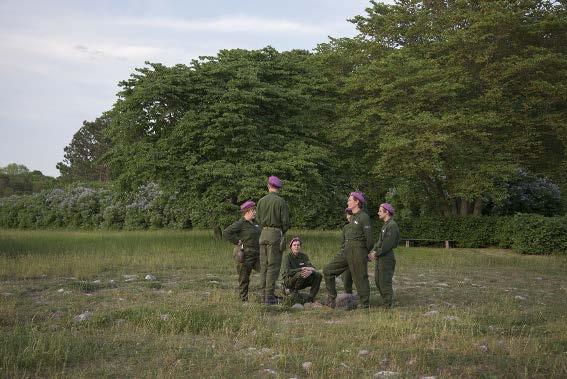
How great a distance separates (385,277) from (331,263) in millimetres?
1076

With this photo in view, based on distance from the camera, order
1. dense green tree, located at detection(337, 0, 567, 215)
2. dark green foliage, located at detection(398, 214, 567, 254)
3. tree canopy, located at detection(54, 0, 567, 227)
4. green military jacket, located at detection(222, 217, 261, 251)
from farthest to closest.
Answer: dense green tree, located at detection(337, 0, 567, 215), tree canopy, located at detection(54, 0, 567, 227), dark green foliage, located at detection(398, 214, 567, 254), green military jacket, located at detection(222, 217, 261, 251)

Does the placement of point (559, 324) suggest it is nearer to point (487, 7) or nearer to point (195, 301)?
point (195, 301)

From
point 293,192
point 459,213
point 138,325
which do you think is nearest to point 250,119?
point 293,192

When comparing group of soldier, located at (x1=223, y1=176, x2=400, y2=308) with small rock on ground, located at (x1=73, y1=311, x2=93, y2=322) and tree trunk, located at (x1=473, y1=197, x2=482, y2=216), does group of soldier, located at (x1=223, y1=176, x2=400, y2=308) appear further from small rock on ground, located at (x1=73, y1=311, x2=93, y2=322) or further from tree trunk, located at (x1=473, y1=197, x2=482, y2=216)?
tree trunk, located at (x1=473, y1=197, x2=482, y2=216)

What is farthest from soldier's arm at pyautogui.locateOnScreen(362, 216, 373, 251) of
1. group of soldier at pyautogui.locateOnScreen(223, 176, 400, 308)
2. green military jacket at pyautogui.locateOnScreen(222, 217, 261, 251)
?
green military jacket at pyautogui.locateOnScreen(222, 217, 261, 251)

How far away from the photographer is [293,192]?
Result: 86.3ft

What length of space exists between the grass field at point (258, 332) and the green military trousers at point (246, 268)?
14.2 inches

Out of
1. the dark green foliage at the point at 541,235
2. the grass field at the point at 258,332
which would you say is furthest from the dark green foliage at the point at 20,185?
the grass field at the point at 258,332

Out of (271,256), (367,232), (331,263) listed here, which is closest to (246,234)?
(271,256)

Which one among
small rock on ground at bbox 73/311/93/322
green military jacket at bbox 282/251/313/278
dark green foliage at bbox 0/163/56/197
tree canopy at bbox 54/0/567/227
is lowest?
small rock on ground at bbox 73/311/93/322

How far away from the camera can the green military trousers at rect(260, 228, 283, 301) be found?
36.9 ft

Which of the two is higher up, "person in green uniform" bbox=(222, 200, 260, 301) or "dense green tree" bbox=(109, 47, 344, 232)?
"dense green tree" bbox=(109, 47, 344, 232)

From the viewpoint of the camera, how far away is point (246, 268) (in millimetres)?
11648

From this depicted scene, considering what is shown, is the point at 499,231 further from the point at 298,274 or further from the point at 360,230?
the point at 298,274
